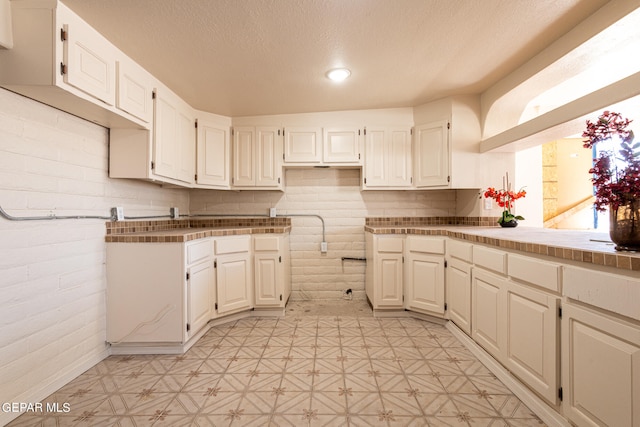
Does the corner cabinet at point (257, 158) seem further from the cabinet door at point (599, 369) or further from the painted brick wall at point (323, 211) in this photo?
the cabinet door at point (599, 369)

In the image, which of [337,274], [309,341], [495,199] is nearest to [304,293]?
[337,274]

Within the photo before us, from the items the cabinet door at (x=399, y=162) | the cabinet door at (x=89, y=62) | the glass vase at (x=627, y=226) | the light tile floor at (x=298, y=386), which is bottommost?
the light tile floor at (x=298, y=386)

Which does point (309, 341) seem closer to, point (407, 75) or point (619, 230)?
point (619, 230)

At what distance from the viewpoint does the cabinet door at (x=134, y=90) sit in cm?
178

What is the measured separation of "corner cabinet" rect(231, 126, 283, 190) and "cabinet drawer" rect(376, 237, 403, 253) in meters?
1.30

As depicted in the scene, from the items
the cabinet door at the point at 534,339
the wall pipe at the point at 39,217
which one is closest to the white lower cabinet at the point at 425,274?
the cabinet door at the point at 534,339

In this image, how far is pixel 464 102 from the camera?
2.66m

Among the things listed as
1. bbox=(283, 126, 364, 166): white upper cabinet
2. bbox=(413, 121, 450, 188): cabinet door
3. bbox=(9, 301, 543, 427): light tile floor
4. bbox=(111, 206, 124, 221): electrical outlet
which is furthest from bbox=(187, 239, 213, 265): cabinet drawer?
bbox=(413, 121, 450, 188): cabinet door

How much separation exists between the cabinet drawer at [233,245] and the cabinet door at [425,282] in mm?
1635

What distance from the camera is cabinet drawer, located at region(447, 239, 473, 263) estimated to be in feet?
6.57

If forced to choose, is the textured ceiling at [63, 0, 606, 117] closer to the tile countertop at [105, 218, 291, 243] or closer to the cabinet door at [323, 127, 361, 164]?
the cabinet door at [323, 127, 361, 164]

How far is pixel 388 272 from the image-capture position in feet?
8.70

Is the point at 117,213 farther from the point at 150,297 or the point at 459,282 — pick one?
the point at 459,282

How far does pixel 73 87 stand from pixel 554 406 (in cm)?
301
